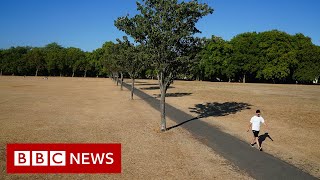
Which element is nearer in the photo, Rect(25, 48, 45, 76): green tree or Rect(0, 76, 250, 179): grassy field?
Rect(0, 76, 250, 179): grassy field

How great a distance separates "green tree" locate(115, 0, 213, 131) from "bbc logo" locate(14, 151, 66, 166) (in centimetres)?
766

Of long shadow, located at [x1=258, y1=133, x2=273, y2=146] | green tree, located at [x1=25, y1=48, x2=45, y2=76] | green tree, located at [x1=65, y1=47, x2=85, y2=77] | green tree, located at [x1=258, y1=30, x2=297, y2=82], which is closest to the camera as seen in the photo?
long shadow, located at [x1=258, y1=133, x2=273, y2=146]

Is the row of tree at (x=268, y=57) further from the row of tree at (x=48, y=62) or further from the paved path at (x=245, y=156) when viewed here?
the paved path at (x=245, y=156)

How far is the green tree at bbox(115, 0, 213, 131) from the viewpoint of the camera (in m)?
18.2

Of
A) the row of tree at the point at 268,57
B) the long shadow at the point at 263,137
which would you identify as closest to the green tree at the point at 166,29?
the long shadow at the point at 263,137

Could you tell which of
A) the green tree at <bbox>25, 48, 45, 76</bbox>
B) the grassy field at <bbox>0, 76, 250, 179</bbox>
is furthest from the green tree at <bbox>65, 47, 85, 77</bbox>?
the grassy field at <bbox>0, 76, 250, 179</bbox>

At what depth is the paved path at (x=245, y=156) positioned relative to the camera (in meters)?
11.5

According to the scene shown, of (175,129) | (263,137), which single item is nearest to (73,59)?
(175,129)

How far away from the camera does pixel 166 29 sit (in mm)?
18391

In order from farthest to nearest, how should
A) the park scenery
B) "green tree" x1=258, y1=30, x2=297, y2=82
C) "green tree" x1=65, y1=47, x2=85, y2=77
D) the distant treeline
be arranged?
"green tree" x1=65, y1=47, x2=85, y2=77
the distant treeline
"green tree" x1=258, y1=30, x2=297, y2=82
the park scenery

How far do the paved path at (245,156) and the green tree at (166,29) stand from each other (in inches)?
119

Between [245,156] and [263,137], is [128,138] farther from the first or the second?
[263,137]

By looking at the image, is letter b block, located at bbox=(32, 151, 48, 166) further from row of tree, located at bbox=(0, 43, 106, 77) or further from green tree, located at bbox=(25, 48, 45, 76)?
green tree, located at bbox=(25, 48, 45, 76)

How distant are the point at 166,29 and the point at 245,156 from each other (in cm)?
884
